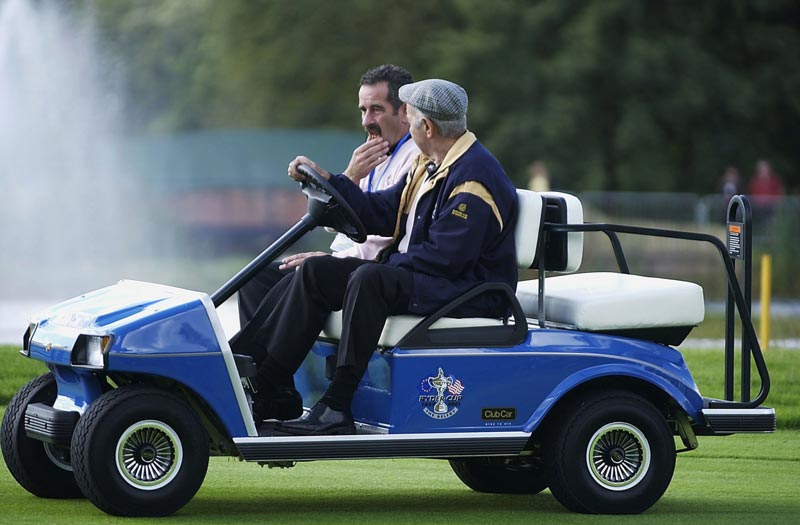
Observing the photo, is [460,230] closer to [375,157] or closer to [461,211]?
[461,211]

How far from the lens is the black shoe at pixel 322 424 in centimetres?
615

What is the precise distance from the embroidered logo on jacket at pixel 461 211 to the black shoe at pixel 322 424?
0.81 m

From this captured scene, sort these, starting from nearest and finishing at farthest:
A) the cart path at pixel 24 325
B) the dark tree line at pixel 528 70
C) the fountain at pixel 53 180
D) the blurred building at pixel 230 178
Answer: the cart path at pixel 24 325
the fountain at pixel 53 180
the blurred building at pixel 230 178
the dark tree line at pixel 528 70

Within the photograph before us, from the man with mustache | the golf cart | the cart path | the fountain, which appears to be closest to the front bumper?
the golf cart

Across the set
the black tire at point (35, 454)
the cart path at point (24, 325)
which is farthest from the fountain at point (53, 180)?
the black tire at point (35, 454)

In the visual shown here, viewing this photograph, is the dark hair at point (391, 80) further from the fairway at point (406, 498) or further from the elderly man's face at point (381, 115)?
the fairway at point (406, 498)

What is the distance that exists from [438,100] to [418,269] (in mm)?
630

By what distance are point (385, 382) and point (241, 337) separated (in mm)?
603

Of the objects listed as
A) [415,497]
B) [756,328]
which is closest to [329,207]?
[415,497]

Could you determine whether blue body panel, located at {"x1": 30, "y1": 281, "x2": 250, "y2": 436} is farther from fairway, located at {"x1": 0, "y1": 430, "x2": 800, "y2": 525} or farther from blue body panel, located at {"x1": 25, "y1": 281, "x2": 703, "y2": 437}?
fairway, located at {"x1": 0, "y1": 430, "x2": 800, "y2": 525}

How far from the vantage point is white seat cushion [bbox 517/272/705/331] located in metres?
6.49

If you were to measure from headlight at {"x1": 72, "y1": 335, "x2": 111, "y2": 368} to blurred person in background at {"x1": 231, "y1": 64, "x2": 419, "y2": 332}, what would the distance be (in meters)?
0.95

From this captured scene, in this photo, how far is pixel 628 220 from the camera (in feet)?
62.3

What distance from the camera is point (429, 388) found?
20.3 feet
